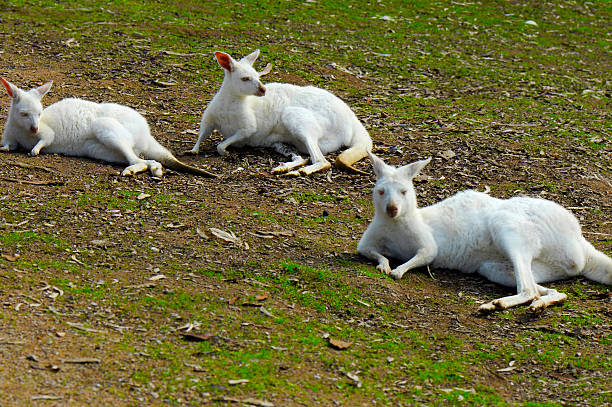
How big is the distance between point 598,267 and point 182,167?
331cm

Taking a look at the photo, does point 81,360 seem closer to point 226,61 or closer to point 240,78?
point 240,78

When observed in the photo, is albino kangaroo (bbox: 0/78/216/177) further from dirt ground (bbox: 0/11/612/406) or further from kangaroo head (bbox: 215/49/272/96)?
kangaroo head (bbox: 215/49/272/96)

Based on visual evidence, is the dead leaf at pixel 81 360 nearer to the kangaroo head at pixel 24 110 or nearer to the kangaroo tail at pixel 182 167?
the kangaroo tail at pixel 182 167

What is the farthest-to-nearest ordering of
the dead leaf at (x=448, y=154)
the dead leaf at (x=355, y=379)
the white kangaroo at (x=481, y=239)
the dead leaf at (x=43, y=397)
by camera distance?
1. the dead leaf at (x=448, y=154)
2. the white kangaroo at (x=481, y=239)
3. the dead leaf at (x=355, y=379)
4. the dead leaf at (x=43, y=397)

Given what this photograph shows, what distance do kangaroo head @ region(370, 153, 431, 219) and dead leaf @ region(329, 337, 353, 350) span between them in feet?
3.75

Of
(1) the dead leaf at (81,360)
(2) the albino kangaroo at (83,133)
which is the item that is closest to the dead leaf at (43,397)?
(1) the dead leaf at (81,360)

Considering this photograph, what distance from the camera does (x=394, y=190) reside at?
549 centimetres

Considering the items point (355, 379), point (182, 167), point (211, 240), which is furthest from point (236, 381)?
point (182, 167)

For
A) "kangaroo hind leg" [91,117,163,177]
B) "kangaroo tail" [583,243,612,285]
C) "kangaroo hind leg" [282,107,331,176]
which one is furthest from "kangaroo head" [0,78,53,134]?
"kangaroo tail" [583,243,612,285]

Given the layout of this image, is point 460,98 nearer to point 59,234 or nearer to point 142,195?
point 142,195

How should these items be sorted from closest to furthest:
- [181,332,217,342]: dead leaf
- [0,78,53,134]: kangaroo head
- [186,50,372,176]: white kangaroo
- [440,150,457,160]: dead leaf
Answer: [181,332,217,342]: dead leaf, [0,78,53,134]: kangaroo head, [186,50,372,176]: white kangaroo, [440,150,457,160]: dead leaf

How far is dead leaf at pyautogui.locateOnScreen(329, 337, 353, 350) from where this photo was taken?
14.9 feet

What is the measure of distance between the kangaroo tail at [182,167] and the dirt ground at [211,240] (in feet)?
0.30

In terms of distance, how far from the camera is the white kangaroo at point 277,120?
758 centimetres
